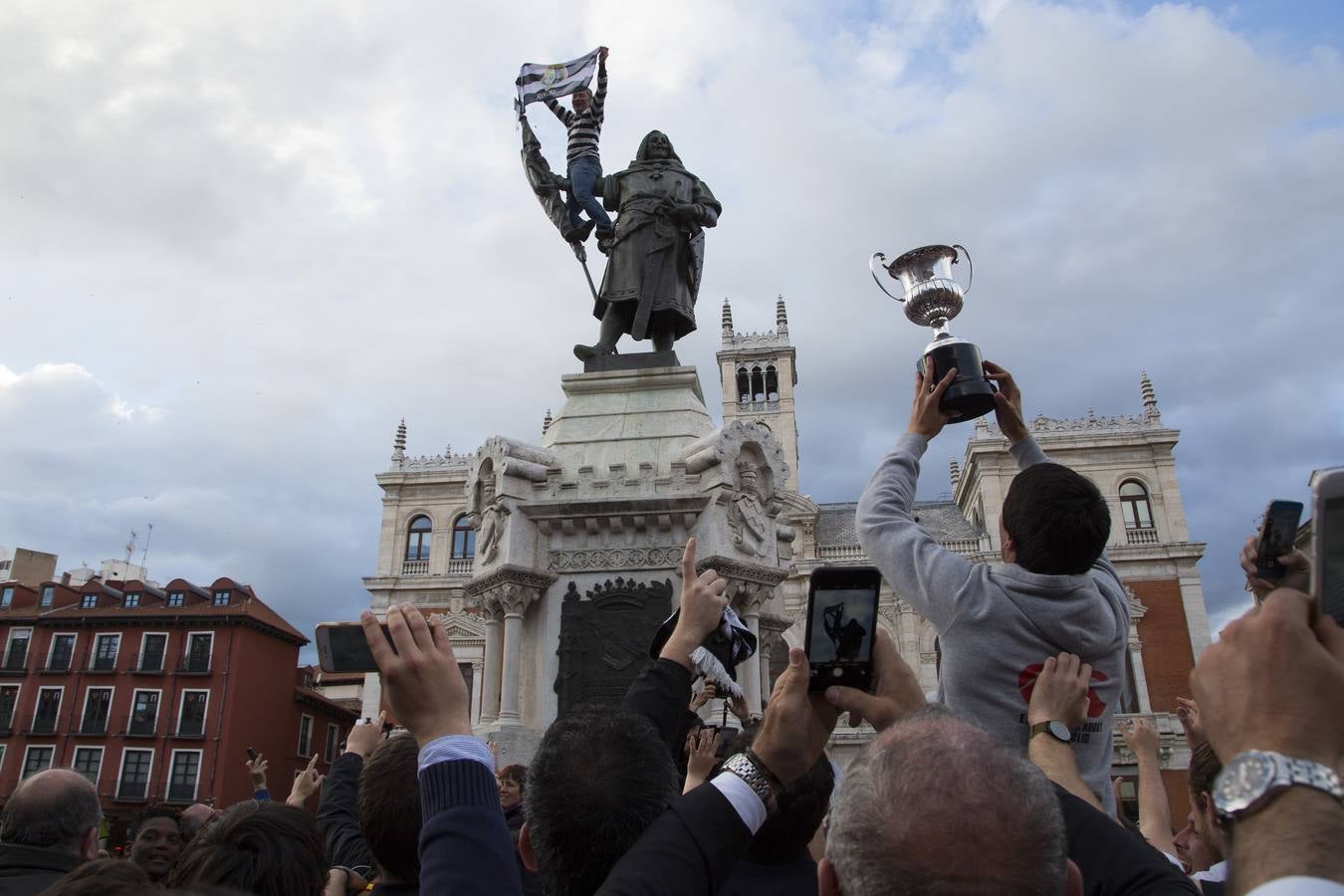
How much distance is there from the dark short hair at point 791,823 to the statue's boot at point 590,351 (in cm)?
672

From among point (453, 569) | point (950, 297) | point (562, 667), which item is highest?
point (453, 569)

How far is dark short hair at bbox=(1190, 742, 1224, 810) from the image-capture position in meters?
2.94

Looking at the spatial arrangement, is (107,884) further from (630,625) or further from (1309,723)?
(630,625)

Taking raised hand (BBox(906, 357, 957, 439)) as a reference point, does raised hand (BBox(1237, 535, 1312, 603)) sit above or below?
below

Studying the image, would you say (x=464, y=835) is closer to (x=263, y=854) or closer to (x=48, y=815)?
(x=263, y=854)

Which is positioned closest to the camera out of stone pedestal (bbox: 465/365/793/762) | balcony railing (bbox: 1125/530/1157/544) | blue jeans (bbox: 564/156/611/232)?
stone pedestal (bbox: 465/365/793/762)

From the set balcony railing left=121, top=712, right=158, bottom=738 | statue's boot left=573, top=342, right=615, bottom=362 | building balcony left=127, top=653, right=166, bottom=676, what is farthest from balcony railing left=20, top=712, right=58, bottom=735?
statue's boot left=573, top=342, right=615, bottom=362

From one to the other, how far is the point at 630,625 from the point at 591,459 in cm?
162

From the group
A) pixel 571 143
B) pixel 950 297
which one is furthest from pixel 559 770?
pixel 571 143

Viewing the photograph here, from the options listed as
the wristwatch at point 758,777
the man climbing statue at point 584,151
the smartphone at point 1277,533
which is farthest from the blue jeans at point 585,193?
the smartphone at point 1277,533

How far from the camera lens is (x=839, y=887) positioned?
1.41 metres

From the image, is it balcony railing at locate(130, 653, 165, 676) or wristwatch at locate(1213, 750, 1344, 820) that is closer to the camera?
wristwatch at locate(1213, 750, 1344, 820)

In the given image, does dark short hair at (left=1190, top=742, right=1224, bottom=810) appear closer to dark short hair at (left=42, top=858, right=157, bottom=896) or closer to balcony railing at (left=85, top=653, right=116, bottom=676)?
dark short hair at (left=42, top=858, right=157, bottom=896)

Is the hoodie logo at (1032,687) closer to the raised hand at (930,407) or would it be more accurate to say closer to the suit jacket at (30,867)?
the raised hand at (930,407)
